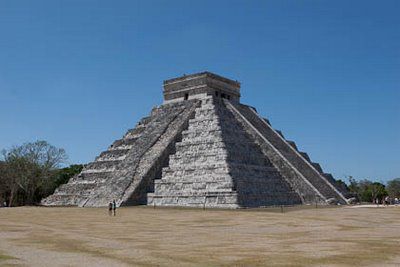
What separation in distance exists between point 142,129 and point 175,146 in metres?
7.37

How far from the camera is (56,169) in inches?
1997

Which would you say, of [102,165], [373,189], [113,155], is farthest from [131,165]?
[373,189]

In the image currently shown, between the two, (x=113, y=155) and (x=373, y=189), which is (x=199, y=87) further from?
(x=373, y=189)

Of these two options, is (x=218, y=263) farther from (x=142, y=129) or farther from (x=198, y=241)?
(x=142, y=129)

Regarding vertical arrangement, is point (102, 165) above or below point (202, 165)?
above

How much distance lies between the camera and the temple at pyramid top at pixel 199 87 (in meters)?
44.1

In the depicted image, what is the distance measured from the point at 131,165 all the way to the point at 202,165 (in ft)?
22.4

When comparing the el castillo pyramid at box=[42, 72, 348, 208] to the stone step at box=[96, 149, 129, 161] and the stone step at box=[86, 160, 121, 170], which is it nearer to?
the stone step at box=[96, 149, 129, 161]

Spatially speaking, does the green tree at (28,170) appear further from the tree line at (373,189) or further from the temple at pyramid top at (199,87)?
the tree line at (373,189)

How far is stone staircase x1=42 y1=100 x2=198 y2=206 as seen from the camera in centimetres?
3516

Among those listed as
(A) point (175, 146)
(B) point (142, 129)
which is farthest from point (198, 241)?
(B) point (142, 129)

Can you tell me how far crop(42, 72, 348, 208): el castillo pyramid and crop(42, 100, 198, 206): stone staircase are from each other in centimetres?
8

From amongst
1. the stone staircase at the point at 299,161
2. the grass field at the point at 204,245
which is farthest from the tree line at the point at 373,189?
the grass field at the point at 204,245

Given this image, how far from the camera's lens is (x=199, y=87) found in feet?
145
